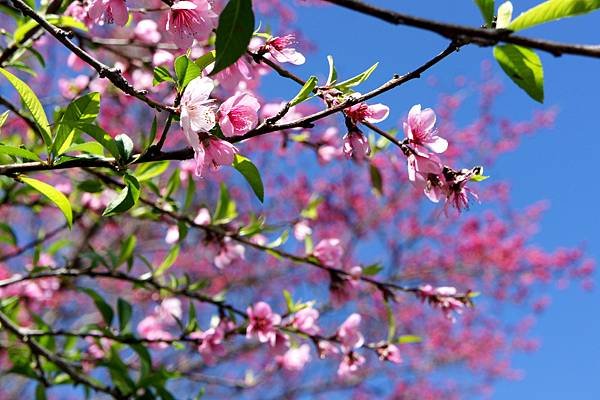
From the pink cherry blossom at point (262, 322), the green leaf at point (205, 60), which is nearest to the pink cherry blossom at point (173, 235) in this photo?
the pink cherry blossom at point (262, 322)

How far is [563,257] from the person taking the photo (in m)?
9.59

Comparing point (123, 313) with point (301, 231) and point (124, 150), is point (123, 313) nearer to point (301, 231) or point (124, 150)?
point (301, 231)

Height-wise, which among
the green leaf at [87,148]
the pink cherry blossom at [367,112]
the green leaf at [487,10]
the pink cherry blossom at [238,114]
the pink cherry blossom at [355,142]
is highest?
the pink cherry blossom at [367,112]

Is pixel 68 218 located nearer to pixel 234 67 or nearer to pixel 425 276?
pixel 234 67

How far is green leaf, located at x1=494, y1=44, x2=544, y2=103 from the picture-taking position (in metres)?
0.78

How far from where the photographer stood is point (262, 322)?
195cm

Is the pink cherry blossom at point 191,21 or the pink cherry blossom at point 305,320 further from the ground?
the pink cherry blossom at point 191,21

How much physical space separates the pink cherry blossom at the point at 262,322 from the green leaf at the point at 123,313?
Answer: 520mm

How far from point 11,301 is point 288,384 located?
235 inches

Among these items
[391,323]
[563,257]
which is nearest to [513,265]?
[563,257]

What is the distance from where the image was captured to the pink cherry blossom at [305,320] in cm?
194

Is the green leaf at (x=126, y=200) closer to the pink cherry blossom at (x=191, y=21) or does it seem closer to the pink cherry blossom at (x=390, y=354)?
the pink cherry blossom at (x=191, y=21)

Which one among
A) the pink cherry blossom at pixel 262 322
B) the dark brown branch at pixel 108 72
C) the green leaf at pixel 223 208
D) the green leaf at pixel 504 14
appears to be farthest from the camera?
the green leaf at pixel 223 208

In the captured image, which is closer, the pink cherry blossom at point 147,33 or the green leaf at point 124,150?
the green leaf at point 124,150
